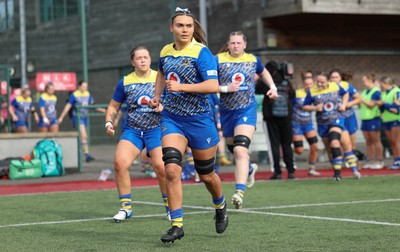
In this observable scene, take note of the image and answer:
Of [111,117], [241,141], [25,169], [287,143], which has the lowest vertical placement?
[25,169]

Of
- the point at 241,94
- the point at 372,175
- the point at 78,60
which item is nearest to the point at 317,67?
the point at 372,175

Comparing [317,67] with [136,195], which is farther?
[317,67]

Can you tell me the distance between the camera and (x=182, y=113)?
8398 mm

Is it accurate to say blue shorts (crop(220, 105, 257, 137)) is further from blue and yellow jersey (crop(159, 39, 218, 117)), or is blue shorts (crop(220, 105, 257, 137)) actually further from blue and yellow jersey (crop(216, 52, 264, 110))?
blue and yellow jersey (crop(159, 39, 218, 117))

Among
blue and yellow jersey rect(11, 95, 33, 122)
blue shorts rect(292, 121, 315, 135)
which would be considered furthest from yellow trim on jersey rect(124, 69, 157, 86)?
blue and yellow jersey rect(11, 95, 33, 122)

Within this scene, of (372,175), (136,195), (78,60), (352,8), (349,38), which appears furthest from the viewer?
(78,60)

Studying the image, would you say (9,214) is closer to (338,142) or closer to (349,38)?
(338,142)

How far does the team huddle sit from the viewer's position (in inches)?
325

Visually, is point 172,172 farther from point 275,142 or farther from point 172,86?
point 275,142

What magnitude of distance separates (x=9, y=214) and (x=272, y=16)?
58.2 feet

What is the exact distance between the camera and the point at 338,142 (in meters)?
16.0

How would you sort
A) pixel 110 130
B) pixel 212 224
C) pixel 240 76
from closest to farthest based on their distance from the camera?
pixel 212 224 < pixel 110 130 < pixel 240 76

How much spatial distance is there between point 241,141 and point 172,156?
3501mm

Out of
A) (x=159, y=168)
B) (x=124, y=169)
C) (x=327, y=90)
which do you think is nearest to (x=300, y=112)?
(x=327, y=90)
